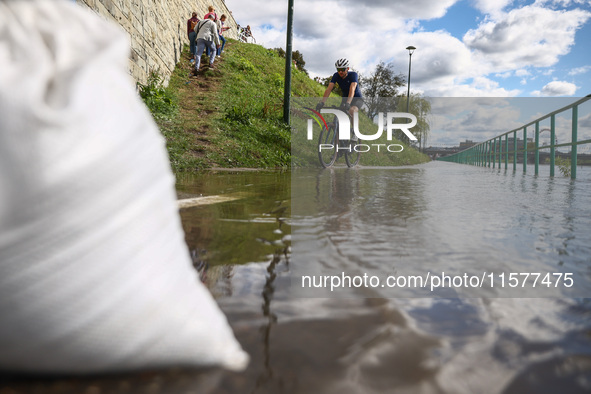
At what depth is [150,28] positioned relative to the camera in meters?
9.98

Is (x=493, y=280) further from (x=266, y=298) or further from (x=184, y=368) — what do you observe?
(x=184, y=368)

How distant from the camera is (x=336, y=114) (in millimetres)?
7172

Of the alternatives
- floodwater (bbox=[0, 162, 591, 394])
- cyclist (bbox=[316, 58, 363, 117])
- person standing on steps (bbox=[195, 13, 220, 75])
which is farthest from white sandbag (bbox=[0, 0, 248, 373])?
person standing on steps (bbox=[195, 13, 220, 75])

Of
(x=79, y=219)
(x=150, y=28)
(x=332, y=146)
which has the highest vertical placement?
(x=150, y=28)

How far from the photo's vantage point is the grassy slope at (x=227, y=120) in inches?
286

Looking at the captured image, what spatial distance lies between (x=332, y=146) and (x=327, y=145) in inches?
3.9

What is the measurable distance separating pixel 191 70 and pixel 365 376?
13.4 meters

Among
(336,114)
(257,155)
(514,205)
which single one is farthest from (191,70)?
(514,205)

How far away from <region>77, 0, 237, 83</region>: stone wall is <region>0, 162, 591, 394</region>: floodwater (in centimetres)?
545

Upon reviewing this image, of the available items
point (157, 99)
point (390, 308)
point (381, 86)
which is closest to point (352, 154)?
point (157, 99)

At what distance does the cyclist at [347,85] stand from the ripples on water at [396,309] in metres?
4.78

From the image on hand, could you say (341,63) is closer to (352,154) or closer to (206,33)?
(352,154)

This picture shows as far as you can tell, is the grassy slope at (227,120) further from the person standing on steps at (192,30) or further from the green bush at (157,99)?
the person standing on steps at (192,30)

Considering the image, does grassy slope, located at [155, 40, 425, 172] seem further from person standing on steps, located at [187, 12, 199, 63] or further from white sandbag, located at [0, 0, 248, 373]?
white sandbag, located at [0, 0, 248, 373]
